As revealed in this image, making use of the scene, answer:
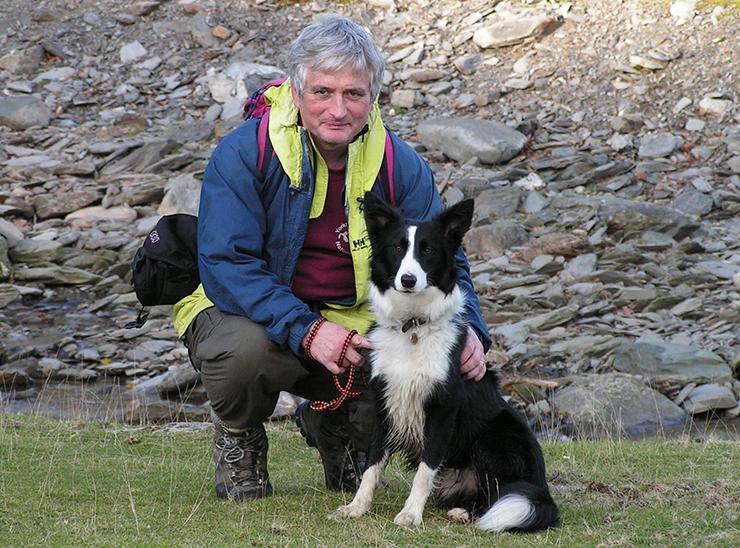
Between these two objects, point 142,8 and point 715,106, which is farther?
point 142,8

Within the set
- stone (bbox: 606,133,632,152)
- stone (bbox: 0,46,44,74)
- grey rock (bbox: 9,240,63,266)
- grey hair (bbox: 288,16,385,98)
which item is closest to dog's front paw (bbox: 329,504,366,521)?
grey hair (bbox: 288,16,385,98)

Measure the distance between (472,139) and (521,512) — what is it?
12.7 meters

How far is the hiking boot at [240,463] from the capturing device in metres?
5.09

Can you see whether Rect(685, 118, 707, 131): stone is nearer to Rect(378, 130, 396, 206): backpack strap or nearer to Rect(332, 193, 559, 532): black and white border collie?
Rect(378, 130, 396, 206): backpack strap

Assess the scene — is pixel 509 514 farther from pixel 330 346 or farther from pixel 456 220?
pixel 456 220

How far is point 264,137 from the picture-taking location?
15.9 feet

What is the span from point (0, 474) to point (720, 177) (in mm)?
12523

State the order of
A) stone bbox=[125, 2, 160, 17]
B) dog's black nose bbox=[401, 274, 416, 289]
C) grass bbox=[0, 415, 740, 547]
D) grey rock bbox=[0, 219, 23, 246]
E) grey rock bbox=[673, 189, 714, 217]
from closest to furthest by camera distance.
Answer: grass bbox=[0, 415, 740, 547]
dog's black nose bbox=[401, 274, 416, 289]
grey rock bbox=[673, 189, 714, 217]
grey rock bbox=[0, 219, 23, 246]
stone bbox=[125, 2, 160, 17]

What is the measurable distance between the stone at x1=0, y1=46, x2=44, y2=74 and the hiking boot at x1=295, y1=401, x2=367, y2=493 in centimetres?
1731

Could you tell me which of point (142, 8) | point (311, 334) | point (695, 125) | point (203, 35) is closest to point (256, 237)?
point (311, 334)

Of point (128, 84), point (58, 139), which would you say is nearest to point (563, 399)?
point (58, 139)

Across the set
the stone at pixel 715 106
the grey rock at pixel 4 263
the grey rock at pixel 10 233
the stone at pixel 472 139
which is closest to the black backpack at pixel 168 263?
the grey rock at pixel 4 263

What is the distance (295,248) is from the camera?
4.87 metres

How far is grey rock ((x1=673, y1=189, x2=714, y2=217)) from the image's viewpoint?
14852 mm
